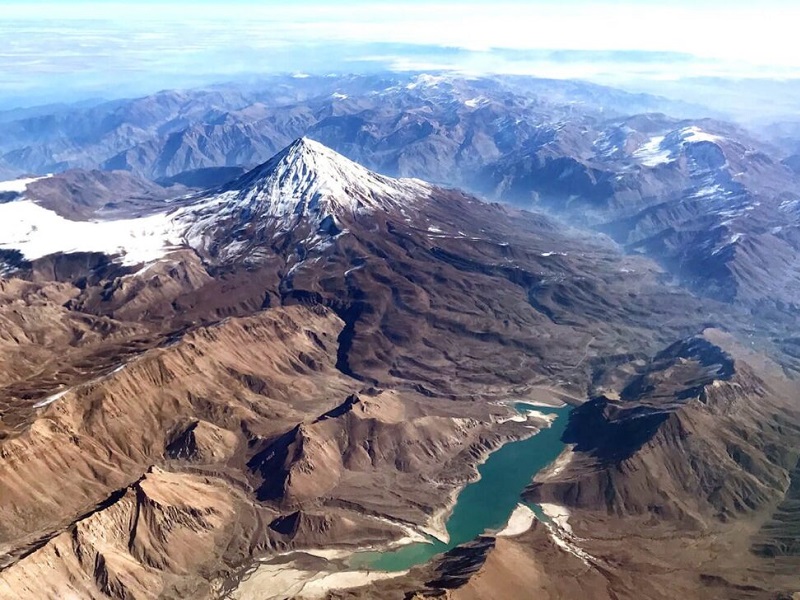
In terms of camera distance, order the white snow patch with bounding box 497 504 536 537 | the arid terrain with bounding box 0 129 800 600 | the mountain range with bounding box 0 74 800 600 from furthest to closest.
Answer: the white snow patch with bounding box 497 504 536 537 < the mountain range with bounding box 0 74 800 600 < the arid terrain with bounding box 0 129 800 600

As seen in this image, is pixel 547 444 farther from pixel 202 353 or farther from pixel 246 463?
pixel 202 353

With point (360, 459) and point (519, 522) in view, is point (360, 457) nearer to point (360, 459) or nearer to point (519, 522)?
point (360, 459)

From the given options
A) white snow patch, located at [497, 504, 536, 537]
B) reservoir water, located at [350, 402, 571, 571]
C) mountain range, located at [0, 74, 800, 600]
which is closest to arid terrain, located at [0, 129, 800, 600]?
mountain range, located at [0, 74, 800, 600]

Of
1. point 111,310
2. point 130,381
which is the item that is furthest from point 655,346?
point 111,310

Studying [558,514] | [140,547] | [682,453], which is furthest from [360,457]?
[682,453]

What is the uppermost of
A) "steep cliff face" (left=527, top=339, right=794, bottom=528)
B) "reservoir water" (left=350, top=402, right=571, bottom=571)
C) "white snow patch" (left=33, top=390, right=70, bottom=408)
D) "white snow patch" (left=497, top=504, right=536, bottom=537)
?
"white snow patch" (left=33, top=390, right=70, bottom=408)

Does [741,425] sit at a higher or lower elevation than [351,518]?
higher

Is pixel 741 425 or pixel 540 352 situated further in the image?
pixel 540 352

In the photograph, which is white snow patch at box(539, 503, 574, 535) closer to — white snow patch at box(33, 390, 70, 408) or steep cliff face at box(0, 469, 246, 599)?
steep cliff face at box(0, 469, 246, 599)
